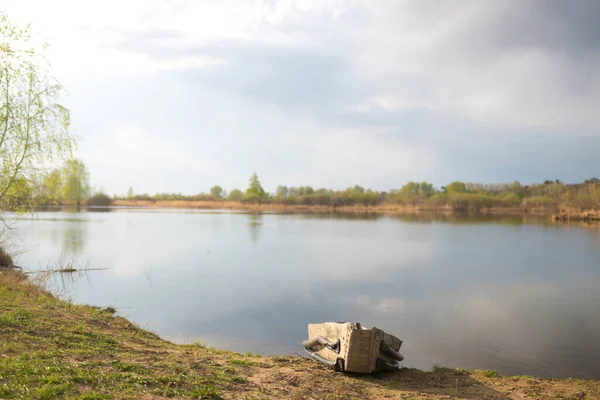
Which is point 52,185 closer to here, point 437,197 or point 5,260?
point 5,260

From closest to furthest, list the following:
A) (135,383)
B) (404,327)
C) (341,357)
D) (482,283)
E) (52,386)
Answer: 1. (52,386)
2. (135,383)
3. (341,357)
4. (404,327)
5. (482,283)

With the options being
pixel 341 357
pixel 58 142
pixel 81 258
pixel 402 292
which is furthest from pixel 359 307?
pixel 81 258

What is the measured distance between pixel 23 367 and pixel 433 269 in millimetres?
17614

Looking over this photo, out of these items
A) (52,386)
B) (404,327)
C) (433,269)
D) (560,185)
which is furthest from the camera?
(560,185)

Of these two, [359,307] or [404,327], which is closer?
[404,327]

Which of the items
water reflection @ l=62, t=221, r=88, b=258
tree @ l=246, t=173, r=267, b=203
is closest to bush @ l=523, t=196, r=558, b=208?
tree @ l=246, t=173, r=267, b=203

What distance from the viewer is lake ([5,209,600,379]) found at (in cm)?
A: 992

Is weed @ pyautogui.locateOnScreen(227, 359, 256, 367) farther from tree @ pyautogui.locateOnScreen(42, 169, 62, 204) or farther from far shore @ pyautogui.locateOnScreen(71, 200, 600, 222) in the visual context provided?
far shore @ pyautogui.locateOnScreen(71, 200, 600, 222)

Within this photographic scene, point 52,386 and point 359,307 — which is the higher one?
point 52,386

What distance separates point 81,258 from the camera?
68.4 ft

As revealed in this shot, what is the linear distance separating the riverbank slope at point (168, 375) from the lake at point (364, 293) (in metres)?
1.60

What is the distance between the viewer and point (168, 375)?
5801 mm

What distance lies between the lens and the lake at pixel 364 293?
9.92 meters

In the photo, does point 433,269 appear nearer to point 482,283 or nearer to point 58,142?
point 482,283
